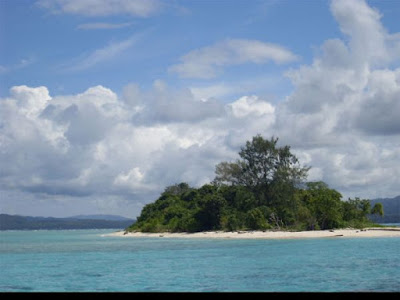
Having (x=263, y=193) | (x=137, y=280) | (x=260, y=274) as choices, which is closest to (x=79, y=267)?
(x=137, y=280)

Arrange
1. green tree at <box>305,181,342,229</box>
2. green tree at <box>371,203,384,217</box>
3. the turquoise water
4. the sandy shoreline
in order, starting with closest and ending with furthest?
the turquoise water → the sandy shoreline → green tree at <box>305,181,342,229</box> → green tree at <box>371,203,384,217</box>

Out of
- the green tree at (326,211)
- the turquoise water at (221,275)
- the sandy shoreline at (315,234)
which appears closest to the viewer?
the turquoise water at (221,275)

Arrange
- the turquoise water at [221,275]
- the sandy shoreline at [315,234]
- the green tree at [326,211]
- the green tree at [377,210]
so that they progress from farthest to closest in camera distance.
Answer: the green tree at [377,210] < the green tree at [326,211] < the sandy shoreline at [315,234] < the turquoise water at [221,275]

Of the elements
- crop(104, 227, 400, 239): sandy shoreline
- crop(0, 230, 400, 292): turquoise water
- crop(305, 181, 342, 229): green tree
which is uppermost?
crop(305, 181, 342, 229): green tree

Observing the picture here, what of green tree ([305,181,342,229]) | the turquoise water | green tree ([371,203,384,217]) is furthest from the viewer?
green tree ([371,203,384,217])

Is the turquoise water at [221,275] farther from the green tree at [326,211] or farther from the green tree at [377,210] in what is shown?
the green tree at [377,210]

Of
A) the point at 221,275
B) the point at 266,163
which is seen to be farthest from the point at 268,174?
the point at 221,275

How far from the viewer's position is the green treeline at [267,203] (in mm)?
71938

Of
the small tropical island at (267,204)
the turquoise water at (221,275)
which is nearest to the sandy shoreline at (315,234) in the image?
the small tropical island at (267,204)

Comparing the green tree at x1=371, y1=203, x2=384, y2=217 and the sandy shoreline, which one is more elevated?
the green tree at x1=371, y1=203, x2=384, y2=217

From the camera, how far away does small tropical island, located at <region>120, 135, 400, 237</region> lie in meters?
71.6

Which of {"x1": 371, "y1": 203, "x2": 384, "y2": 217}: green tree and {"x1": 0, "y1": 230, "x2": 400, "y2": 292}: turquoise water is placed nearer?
{"x1": 0, "y1": 230, "x2": 400, "y2": 292}: turquoise water

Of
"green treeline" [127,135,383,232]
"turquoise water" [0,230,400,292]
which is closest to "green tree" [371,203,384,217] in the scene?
"green treeline" [127,135,383,232]

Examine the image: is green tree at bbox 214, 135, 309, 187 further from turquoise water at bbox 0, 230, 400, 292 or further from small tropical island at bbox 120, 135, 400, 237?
turquoise water at bbox 0, 230, 400, 292
